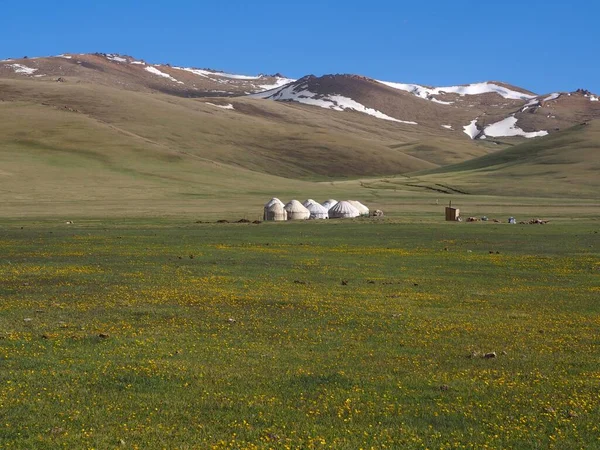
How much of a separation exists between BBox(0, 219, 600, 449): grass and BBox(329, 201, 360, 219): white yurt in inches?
1780

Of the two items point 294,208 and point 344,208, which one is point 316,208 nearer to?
point 344,208

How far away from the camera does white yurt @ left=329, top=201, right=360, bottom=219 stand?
83.4 m

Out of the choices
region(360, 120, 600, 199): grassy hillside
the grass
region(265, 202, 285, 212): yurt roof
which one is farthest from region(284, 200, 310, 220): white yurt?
region(360, 120, 600, 199): grassy hillside

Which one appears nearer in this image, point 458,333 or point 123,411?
point 123,411

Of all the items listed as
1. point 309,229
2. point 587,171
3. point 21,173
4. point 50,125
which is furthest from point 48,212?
point 587,171

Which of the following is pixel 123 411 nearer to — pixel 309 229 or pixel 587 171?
pixel 309 229

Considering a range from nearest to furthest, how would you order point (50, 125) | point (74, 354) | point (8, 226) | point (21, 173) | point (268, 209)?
point (74, 354), point (8, 226), point (268, 209), point (21, 173), point (50, 125)

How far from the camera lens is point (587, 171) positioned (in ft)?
537

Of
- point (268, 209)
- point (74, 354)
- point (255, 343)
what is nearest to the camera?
point (74, 354)

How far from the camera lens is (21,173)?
420 ft

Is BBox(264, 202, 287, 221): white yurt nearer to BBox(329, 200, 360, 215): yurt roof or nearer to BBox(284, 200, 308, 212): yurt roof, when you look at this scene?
BBox(284, 200, 308, 212): yurt roof

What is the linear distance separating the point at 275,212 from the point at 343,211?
319 inches

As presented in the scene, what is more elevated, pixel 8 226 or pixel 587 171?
pixel 587 171

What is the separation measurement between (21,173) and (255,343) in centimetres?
11839
